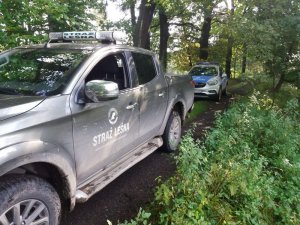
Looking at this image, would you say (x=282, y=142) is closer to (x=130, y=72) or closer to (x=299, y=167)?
(x=299, y=167)

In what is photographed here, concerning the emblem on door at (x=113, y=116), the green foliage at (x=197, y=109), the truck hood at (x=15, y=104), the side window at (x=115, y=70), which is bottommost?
the green foliage at (x=197, y=109)

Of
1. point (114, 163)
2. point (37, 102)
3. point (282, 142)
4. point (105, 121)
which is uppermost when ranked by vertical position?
point (37, 102)

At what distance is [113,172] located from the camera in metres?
3.67

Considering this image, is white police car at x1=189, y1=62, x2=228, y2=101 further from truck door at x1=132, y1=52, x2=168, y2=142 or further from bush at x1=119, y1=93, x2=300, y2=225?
truck door at x1=132, y1=52, x2=168, y2=142

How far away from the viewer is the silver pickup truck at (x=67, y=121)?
7.74 ft

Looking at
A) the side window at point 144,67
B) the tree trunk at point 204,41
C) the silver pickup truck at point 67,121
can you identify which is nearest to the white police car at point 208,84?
the side window at point 144,67

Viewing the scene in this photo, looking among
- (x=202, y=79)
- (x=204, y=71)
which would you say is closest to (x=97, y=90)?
(x=202, y=79)

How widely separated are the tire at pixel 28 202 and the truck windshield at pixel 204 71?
448 inches

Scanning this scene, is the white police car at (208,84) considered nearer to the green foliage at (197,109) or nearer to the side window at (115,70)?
the green foliage at (197,109)

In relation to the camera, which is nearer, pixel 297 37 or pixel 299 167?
pixel 299 167

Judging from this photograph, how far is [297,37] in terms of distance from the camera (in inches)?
392

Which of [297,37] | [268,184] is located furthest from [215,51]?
[268,184]

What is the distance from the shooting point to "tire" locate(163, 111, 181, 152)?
210 inches

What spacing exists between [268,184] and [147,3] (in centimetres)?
1003
